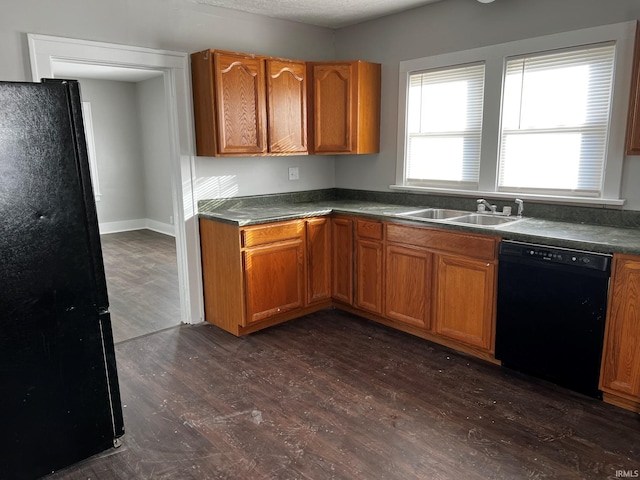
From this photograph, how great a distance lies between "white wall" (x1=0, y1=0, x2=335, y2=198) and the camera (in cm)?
274

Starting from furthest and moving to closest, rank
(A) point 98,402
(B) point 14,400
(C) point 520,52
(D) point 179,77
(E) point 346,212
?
(E) point 346,212 → (D) point 179,77 → (C) point 520,52 → (A) point 98,402 → (B) point 14,400

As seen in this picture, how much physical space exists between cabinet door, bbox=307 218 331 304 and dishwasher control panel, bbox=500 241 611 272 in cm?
150

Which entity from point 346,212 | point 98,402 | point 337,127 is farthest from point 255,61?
point 98,402

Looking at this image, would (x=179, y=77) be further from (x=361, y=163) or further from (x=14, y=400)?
(x=14, y=400)

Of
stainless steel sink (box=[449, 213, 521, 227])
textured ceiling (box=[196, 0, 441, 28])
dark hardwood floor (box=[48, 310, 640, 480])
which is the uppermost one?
textured ceiling (box=[196, 0, 441, 28])

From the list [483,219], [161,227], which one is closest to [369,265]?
[483,219]

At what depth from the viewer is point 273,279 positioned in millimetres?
3580

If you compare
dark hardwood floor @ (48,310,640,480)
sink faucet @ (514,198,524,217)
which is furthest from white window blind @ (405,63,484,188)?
dark hardwood floor @ (48,310,640,480)

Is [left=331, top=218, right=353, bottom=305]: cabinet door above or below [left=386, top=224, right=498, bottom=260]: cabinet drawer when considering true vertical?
below

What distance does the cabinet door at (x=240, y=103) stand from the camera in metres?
3.35

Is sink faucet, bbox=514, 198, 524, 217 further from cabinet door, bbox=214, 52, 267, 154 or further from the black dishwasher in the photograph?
cabinet door, bbox=214, 52, 267, 154

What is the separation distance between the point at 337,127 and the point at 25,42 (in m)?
2.26

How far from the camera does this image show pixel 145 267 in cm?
545

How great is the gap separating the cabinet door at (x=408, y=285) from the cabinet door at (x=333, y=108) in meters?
1.09
